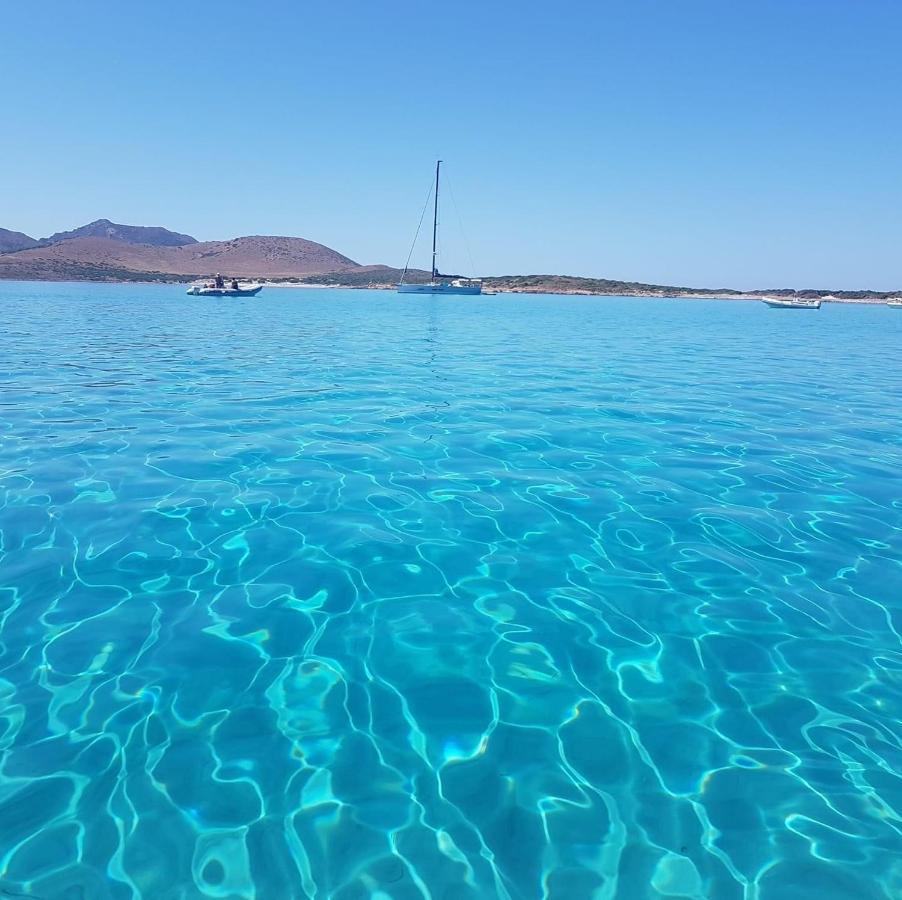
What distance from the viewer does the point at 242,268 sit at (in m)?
139

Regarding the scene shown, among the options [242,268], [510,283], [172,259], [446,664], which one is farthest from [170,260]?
[446,664]

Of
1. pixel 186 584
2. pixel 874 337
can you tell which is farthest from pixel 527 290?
pixel 186 584

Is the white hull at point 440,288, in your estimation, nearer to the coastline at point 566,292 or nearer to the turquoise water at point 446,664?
the coastline at point 566,292

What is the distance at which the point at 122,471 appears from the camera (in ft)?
20.7

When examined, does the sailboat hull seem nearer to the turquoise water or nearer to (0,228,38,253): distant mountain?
the turquoise water

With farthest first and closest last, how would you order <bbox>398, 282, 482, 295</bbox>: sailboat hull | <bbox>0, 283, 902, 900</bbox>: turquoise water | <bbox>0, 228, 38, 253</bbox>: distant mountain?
<bbox>0, 228, 38, 253</bbox>: distant mountain → <bbox>398, 282, 482, 295</bbox>: sailboat hull → <bbox>0, 283, 902, 900</bbox>: turquoise water

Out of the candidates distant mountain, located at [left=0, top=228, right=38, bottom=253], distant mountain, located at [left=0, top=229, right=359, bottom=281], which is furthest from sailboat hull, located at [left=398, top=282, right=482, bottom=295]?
distant mountain, located at [left=0, top=228, right=38, bottom=253]

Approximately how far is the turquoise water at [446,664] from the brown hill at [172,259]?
103m

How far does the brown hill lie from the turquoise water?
339 ft

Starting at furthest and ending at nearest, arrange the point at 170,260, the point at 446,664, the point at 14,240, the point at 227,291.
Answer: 1. the point at 14,240
2. the point at 170,260
3. the point at 227,291
4. the point at 446,664

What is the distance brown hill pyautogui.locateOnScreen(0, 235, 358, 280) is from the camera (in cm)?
9462

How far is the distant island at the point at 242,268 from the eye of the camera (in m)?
96.0

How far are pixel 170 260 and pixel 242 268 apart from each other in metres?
15.6

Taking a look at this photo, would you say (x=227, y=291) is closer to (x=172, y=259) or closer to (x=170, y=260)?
(x=170, y=260)
